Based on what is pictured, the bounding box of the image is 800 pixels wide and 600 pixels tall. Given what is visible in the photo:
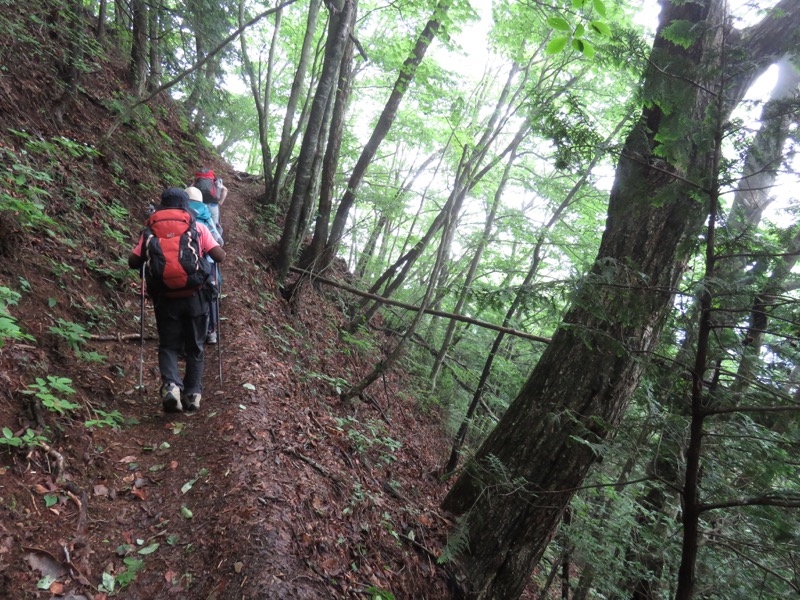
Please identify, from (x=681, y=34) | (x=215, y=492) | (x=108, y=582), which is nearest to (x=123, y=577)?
(x=108, y=582)

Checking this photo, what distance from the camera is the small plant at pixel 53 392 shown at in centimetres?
324

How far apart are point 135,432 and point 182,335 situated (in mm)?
970

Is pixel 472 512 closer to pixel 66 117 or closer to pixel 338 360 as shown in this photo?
pixel 338 360

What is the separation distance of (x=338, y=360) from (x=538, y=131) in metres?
5.46

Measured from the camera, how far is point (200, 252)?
430cm

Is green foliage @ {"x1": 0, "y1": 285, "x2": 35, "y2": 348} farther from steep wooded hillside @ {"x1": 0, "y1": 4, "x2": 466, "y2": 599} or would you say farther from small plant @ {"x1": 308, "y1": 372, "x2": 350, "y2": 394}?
small plant @ {"x1": 308, "y1": 372, "x2": 350, "y2": 394}

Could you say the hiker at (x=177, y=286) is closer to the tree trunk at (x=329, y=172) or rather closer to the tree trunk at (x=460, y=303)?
the tree trunk at (x=329, y=172)

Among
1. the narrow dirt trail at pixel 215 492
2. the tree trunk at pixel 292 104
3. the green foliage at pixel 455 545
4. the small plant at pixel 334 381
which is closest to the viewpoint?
the narrow dirt trail at pixel 215 492

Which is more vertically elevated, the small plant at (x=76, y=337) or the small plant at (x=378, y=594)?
the small plant at (x=76, y=337)

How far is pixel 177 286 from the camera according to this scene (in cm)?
414

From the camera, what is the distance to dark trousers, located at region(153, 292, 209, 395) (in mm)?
4301

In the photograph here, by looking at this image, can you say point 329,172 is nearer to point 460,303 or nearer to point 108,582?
point 460,303

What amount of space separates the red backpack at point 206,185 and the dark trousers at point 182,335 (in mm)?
4153

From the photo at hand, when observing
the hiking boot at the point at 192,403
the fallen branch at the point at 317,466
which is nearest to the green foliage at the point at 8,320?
the hiking boot at the point at 192,403
